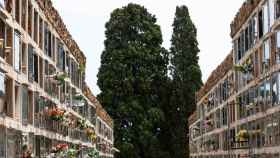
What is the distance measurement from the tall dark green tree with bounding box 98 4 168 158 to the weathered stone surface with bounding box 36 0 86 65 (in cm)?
1981

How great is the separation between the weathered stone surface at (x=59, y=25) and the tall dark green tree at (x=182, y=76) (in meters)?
26.8

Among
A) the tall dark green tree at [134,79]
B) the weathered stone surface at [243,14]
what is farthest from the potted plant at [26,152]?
the tall dark green tree at [134,79]

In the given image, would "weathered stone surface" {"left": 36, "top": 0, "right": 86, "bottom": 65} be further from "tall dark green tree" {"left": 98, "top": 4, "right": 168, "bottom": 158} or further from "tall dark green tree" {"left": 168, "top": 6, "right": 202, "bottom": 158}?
"tall dark green tree" {"left": 168, "top": 6, "right": 202, "bottom": 158}

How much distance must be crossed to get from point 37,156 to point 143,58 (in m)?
51.1

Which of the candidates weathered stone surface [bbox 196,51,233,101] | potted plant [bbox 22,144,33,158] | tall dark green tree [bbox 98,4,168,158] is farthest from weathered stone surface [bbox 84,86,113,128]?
potted plant [bbox 22,144,33,158]

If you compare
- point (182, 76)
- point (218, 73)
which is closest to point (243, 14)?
point (218, 73)

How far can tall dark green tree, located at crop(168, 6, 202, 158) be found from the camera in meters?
92.8

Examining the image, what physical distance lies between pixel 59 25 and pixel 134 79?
37.1 meters

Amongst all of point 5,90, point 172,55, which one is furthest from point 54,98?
point 172,55

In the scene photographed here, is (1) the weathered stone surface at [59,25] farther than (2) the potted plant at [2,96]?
Yes

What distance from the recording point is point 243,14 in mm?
50219

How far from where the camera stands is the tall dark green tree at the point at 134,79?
86812 millimetres

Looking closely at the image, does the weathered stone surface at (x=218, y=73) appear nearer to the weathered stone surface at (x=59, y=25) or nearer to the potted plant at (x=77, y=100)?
the potted plant at (x=77, y=100)

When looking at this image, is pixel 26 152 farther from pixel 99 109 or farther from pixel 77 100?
pixel 99 109
